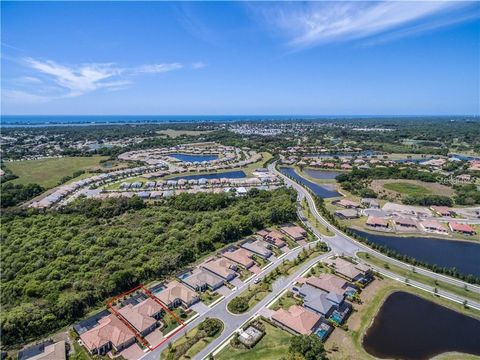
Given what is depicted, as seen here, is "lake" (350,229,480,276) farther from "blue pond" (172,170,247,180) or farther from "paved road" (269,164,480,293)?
"blue pond" (172,170,247,180)

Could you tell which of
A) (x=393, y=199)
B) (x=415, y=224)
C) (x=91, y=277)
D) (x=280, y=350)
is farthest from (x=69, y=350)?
(x=393, y=199)

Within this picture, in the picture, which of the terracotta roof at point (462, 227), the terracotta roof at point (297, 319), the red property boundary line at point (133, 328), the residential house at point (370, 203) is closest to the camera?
the red property boundary line at point (133, 328)

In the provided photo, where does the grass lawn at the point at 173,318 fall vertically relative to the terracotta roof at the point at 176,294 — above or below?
below

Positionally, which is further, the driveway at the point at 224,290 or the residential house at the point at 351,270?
Result: the residential house at the point at 351,270

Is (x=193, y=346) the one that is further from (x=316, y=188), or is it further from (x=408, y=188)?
(x=408, y=188)

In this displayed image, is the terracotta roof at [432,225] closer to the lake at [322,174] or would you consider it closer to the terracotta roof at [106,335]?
the lake at [322,174]

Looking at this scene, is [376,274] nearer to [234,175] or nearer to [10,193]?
[234,175]

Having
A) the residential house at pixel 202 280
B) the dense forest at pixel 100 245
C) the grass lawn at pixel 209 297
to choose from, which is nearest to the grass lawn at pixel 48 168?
A: the dense forest at pixel 100 245
